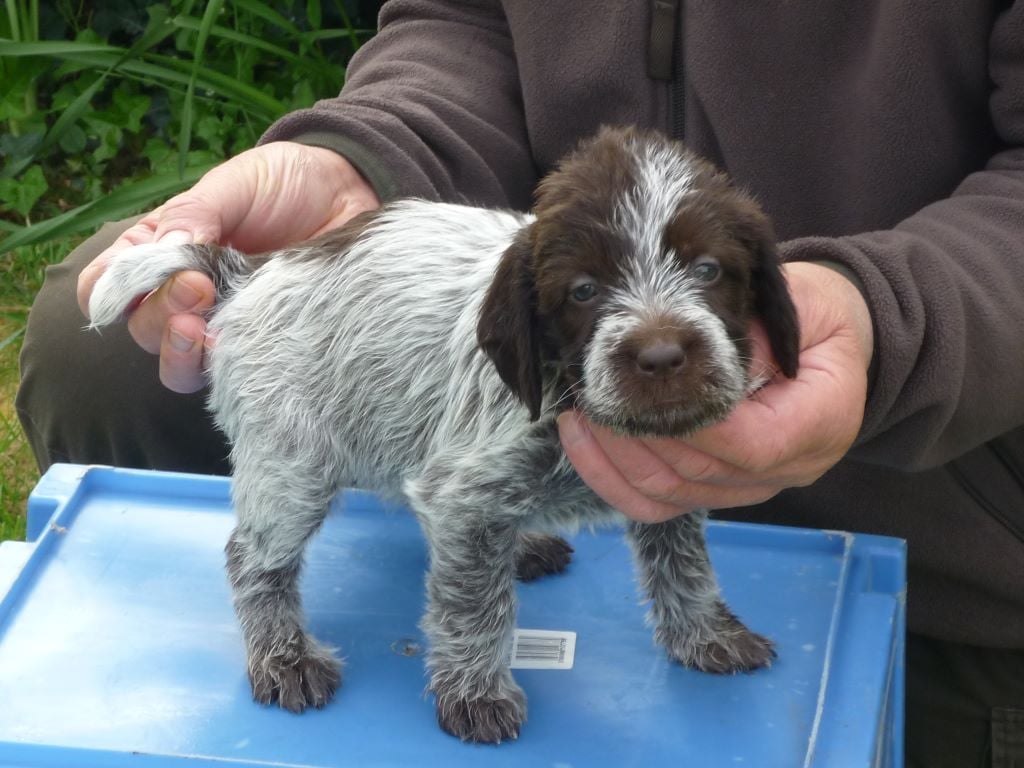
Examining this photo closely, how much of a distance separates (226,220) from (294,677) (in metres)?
1.16

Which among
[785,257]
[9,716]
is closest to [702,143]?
[785,257]

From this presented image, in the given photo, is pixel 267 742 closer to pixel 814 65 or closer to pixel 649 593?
pixel 649 593

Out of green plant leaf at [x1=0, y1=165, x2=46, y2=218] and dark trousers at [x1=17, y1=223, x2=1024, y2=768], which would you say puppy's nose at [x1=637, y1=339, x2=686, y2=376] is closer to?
dark trousers at [x1=17, y1=223, x2=1024, y2=768]

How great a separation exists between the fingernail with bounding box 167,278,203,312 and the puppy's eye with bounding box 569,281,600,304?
981 mm

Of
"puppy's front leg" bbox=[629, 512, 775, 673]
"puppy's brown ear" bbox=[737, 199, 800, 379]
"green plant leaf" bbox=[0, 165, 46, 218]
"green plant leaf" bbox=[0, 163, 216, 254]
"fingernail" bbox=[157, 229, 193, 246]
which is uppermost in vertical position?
"puppy's brown ear" bbox=[737, 199, 800, 379]

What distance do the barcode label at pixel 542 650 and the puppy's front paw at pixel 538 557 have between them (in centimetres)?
23

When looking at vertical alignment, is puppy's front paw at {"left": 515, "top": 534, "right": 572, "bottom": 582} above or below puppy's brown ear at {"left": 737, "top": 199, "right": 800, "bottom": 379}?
below

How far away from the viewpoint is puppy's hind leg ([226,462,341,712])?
271 centimetres

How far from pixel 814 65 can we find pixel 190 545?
1863mm

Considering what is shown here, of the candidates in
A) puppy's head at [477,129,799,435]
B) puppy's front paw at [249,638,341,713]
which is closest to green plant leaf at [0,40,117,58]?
puppy's front paw at [249,638,341,713]

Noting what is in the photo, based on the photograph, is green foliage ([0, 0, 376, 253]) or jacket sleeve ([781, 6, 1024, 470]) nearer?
jacket sleeve ([781, 6, 1024, 470])

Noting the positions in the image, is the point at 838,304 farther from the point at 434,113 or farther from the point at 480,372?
the point at 434,113

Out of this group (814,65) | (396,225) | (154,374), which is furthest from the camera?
(154,374)

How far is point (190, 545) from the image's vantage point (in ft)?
10.6
